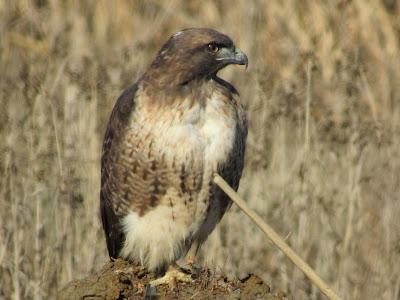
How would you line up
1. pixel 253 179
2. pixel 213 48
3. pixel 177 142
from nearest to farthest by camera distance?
pixel 177 142
pixel 213 48
pixel 253 179

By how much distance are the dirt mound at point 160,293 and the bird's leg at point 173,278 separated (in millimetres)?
94

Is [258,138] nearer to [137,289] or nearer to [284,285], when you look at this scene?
[284,285]

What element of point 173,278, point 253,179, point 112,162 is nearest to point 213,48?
point 112,162

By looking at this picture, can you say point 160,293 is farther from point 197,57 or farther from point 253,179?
point 253,179

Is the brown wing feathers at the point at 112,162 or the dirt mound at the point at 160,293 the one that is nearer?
the dirt mound at the point at 160,293

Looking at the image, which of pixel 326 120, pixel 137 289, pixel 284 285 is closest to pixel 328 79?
pixel 326 120

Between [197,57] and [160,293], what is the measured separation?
1263 millimetres

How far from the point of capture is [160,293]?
11.3 feet

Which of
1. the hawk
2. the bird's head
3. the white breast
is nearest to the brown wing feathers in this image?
the hawk

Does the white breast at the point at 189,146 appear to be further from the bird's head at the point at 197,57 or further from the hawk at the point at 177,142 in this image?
the bird's head at the point at 197,57

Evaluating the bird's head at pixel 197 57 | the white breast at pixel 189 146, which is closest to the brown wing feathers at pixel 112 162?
the white breast at pixel 189 146

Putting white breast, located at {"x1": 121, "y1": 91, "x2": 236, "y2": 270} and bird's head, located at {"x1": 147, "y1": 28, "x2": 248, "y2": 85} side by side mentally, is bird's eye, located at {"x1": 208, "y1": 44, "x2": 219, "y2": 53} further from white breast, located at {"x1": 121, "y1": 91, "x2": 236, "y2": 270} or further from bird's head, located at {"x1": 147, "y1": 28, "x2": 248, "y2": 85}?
white breast, located at {"x1": 121, "y1": 91, "x2": 236, "y2": 270}

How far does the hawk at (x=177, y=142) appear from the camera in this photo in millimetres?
3592

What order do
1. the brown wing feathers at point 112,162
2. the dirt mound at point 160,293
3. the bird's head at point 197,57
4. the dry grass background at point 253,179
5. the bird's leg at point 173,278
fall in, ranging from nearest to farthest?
the dirt mound at point 160,293, the bird's leg at point 173,278, the bird's head at point 197,57, the brown wing feathers at point 112,162, the dry grass background at point 253,179
